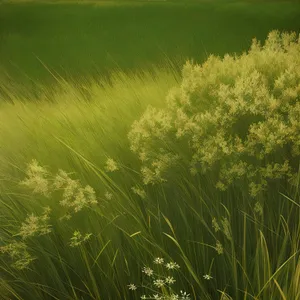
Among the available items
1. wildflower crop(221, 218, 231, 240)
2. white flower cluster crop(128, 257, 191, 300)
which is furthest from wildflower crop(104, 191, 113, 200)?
wildflower crop(221, 218, 231, 240)

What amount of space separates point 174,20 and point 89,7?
0.29 metres

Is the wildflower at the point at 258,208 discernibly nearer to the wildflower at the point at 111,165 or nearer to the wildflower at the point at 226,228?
the wildflower at the point at 226,228

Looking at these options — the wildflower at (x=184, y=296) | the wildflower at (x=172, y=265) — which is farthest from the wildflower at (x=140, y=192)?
the wildflower at (x=184, y=296)

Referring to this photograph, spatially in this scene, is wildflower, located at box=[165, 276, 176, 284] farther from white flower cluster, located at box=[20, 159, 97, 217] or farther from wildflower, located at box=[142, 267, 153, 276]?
white flower cluster, located at box=[20, 159, 97, 217]

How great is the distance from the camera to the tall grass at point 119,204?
1.93 meters

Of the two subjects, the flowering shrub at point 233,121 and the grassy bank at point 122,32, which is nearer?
the flowering shrub at point 233,121

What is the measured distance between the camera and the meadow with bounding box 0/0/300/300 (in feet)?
6.26

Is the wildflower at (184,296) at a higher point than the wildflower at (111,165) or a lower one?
lower

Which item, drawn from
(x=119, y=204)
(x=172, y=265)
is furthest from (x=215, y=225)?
(x=119, y=204)

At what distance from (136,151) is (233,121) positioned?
0.34 metres

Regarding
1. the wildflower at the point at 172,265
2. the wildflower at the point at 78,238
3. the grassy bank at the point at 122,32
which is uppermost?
the grassy bank at the point at 122,32

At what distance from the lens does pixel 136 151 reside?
1.92m

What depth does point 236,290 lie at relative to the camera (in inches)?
75.8

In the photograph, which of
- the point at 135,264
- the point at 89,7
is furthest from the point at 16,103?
the point at 135,264
